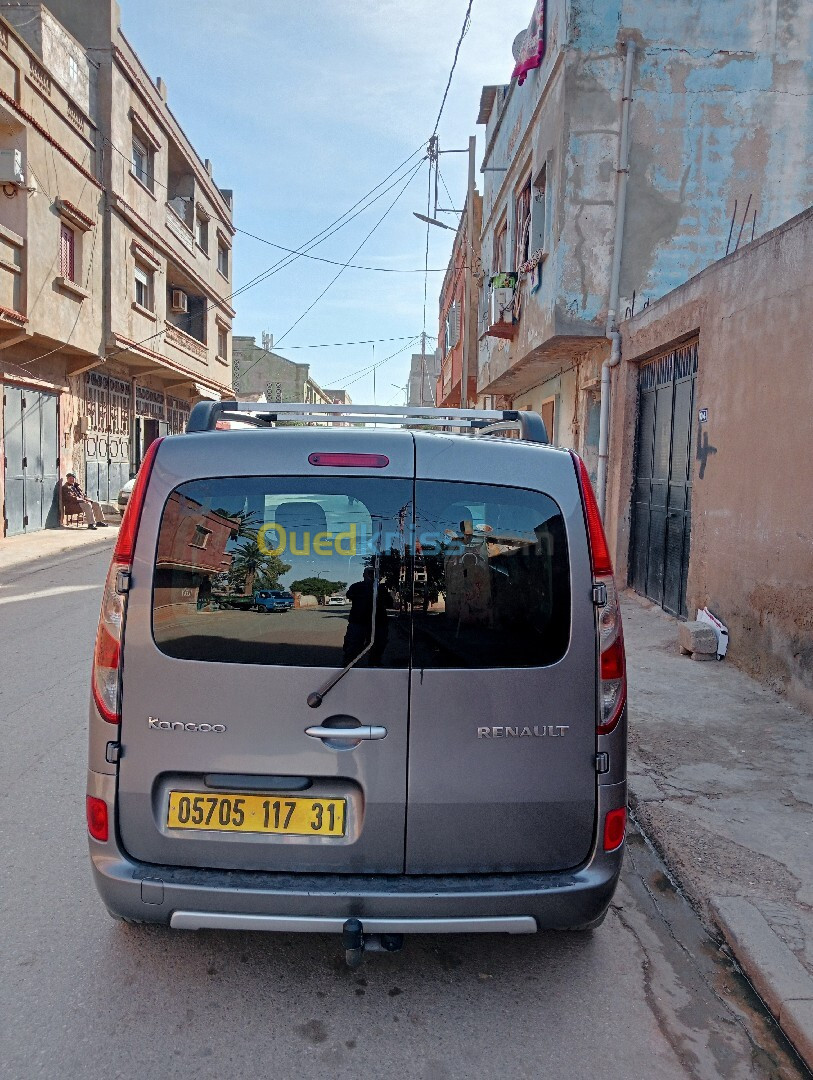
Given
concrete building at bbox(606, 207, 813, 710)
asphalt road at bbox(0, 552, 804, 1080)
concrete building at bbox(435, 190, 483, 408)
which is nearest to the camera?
asphalt road at bbox(0, 552, 804, 1080)

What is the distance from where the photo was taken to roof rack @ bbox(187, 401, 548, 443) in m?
3.04

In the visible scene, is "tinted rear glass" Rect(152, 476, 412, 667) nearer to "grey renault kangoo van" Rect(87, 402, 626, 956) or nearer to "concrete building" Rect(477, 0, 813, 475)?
"grey renault kangoo van" Rect(87, 402, 626, 956)

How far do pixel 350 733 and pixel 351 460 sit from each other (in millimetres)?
844

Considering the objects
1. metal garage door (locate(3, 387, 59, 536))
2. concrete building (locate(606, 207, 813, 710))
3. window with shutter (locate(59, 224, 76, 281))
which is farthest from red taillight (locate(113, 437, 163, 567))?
window with shutter (locate(59, 224, 76, 281))

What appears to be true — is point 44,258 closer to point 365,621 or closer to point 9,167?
point 9,167

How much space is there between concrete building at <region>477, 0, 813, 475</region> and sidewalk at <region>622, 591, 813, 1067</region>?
5.87m

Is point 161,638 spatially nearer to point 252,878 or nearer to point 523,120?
point 252,878

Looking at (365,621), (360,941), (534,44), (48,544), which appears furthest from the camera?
(48,544)

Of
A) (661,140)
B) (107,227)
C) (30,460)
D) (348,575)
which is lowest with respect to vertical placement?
(348,575)

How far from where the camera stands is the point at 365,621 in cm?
239

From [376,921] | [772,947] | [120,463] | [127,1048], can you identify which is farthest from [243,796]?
[120,463]

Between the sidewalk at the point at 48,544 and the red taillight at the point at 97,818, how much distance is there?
10.6m

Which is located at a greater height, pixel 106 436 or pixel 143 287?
pixel 143 287

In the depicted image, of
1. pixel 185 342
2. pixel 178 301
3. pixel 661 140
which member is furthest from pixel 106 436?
pixel 661 140
